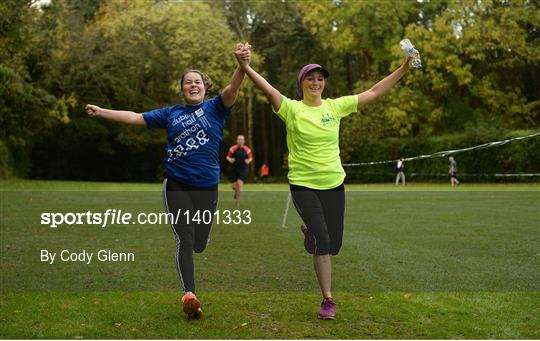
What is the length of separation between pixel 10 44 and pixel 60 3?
41.6 ft

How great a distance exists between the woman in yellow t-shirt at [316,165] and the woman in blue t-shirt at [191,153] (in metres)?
0.49

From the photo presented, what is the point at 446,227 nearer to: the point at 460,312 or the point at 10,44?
the point at 460,312

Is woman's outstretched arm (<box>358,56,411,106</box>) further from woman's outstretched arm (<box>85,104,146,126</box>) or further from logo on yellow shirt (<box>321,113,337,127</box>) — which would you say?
woman's outstretched arm (<box>85,104,146,126</box>)

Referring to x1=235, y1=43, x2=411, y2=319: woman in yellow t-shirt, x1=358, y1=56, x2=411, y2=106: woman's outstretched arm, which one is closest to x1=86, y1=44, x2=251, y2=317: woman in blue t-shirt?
x1=235, y1=43, x2=411, y2=319: woman in yellow t-shirt

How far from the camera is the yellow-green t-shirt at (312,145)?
603 centimetres

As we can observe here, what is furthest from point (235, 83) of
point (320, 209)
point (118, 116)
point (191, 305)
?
point (191, 305)

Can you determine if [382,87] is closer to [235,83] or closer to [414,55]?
[414,55]

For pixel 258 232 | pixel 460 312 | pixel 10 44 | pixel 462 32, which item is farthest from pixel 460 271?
pixel 462 32

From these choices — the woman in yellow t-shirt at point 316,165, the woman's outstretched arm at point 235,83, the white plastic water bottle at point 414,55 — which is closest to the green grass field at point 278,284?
the woman in yellow t-shirt at point 316,165

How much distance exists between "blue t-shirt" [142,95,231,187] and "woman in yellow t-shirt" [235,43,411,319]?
502 millimetres

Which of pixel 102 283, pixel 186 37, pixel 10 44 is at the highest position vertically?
pixel 186 37

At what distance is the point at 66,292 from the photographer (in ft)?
23.1

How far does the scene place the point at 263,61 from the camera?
4612cm

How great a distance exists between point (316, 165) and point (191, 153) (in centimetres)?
111
